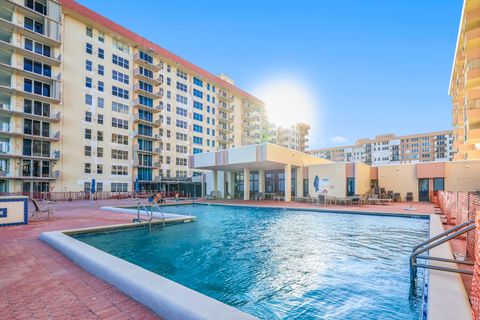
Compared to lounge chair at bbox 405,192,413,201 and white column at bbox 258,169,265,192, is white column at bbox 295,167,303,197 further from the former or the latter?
lounge chair at bbox 405,192,413,201

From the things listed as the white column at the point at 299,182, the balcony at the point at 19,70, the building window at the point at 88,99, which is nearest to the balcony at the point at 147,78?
the building window at the point at 88,99

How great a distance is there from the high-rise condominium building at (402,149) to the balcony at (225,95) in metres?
68.4

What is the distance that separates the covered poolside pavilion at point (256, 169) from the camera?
2405 centimetres

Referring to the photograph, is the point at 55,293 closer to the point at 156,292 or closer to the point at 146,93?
the point at 156,292

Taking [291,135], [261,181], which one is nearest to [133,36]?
[261,181]

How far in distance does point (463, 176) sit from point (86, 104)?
4300 centimetres

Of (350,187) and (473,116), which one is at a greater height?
(473,116)

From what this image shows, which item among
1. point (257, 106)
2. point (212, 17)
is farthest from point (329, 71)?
point (257, 106)

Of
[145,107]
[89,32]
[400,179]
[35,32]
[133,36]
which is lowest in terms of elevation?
[400,179]

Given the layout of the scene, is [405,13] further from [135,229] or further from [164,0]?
[164,0]

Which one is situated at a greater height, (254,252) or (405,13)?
(405,13)

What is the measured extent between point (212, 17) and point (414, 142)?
308ft

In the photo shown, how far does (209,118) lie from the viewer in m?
53.3

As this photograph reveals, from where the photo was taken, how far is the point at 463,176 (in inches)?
942
